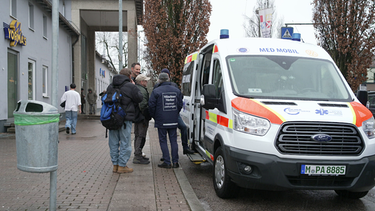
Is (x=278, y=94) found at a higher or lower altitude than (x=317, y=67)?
lower

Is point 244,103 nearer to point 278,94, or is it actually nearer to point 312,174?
point 278,94

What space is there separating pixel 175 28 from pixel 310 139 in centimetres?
1319

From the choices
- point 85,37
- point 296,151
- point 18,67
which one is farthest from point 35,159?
point 85,37

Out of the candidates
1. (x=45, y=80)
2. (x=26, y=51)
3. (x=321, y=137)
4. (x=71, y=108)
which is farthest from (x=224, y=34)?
(x=45, y=80)

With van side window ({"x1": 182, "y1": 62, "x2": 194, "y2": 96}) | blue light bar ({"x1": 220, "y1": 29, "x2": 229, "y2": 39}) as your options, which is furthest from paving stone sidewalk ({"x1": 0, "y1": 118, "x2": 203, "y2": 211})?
blue light bar ({"x1": 220, "y1": 29, "x2": 229, "y2": 39})

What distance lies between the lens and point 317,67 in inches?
229

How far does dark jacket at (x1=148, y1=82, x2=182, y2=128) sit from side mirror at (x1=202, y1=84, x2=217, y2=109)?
1539 millimetres

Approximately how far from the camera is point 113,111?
6570 mm

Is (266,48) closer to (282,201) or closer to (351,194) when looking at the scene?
(282,201)

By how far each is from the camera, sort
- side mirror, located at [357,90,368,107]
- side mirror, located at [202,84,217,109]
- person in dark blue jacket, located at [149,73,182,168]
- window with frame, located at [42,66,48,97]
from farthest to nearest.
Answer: window with frame, located at [42,66,48,97], person in dark blue jacket, located at [149,73,182,168], side mirror, located at [357,90,368,107], side mirror, located at [202,84,217,109]

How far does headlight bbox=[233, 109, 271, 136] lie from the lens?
4.67 meters

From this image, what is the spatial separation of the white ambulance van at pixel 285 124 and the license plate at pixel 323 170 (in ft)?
0.04

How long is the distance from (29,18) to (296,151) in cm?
1671

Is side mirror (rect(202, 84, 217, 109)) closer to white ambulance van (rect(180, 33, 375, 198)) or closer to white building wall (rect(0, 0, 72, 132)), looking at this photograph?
white ambulance van (rect(180, 33, 375, 198))
